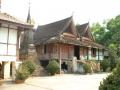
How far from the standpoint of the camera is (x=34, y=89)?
650 inches

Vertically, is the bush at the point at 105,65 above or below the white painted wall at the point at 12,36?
below

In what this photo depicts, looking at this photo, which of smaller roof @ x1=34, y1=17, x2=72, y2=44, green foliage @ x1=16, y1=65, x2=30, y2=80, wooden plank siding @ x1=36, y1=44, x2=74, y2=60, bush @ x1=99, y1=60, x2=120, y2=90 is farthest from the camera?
smaller roof @ x1=34, y1=17, x2=72, y2=44

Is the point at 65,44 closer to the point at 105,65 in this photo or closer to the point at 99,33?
the point at 105,65

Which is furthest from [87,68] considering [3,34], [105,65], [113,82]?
[113,82]

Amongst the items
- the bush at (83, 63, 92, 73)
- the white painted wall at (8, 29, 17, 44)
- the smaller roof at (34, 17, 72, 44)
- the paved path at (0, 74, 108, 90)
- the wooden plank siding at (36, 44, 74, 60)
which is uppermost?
the smaller roof at (34, 17, 72, 44)

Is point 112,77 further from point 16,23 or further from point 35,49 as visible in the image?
point 35,49

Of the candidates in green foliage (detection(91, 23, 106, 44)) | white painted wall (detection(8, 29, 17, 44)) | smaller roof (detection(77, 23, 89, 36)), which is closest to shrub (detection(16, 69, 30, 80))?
white painted wall (detection(8, 29, 17, 44))

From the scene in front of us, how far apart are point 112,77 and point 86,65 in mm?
19944

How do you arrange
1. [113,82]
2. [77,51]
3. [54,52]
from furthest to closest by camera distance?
[77,51] < [54,52] < [113,82]

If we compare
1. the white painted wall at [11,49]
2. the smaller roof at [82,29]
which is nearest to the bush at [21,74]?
the white painted wall at [11,49]

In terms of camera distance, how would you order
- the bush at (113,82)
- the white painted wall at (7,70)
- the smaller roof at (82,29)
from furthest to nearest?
the smaller roof at (82,29)
the white painted wall at (7,70)
the bush at (113,82)

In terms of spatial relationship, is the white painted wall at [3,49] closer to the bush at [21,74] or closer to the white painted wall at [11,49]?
the white painted wall at [11,49]

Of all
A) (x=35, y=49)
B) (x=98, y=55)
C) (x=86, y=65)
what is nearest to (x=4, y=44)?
(x=86, y=65)

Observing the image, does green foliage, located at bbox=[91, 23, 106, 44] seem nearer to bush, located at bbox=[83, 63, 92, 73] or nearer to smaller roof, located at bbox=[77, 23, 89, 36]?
smaller roof, located at bbox=[77, 23, 89, 36]
